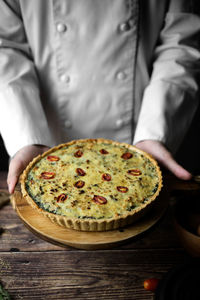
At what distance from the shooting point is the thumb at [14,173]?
4.79 ft

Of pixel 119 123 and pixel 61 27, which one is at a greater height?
pixel 61 27

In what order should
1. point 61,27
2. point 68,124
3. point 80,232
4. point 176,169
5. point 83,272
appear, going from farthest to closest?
point 68,124 → point 61,27 → point 176,169 → point 83,272 → point 80,232

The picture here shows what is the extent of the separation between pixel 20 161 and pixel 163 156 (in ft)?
2.53

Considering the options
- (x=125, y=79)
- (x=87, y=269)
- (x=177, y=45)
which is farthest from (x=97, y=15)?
(x=87, y=269)

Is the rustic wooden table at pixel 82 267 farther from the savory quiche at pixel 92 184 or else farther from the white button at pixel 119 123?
the white button at pixel 119 123

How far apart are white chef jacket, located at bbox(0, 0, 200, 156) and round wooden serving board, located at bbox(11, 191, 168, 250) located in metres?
0.47

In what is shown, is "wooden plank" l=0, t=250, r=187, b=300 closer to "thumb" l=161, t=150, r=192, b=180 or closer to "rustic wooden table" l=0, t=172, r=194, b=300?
"rustic wooden table" l=0, t=172, r=194, b=300

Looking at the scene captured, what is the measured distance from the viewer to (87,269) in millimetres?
1485

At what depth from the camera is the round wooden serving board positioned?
49.5 inches

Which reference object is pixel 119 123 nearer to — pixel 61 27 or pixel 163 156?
pixel 163 156

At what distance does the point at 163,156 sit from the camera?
1.68m

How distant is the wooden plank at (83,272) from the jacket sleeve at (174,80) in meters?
0.68

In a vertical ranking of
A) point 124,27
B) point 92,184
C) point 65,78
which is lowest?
point 92,184

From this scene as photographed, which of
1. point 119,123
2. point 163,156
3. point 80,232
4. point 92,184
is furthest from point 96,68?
point 80,232
